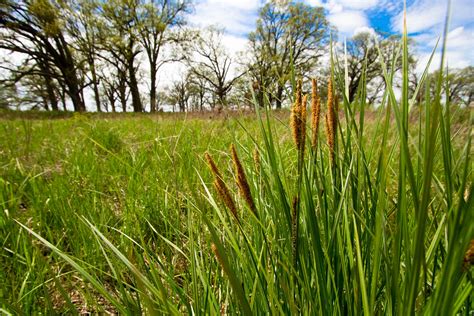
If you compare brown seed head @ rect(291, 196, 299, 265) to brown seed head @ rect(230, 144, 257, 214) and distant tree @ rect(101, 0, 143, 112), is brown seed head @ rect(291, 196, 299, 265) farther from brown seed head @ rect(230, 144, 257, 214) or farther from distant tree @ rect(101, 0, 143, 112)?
distant tree @ rect(101, 0, 143, 112)

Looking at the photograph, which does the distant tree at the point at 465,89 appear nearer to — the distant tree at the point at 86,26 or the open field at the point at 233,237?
the open field at the point at 233,237

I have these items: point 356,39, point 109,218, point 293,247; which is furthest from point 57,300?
point 356,39

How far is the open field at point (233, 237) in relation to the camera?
35cm

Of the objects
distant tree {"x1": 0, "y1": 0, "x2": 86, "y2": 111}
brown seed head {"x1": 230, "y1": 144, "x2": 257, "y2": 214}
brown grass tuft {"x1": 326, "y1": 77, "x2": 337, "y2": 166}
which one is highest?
distant tree {"x1": 0, "y1": 0, "x2": 86, "y2": 111}

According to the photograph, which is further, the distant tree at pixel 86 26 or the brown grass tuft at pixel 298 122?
the distant tree at pixel 86 26

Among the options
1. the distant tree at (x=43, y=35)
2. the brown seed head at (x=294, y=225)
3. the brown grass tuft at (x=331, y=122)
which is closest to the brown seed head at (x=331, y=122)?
the brown grass tuft at (x=331, y=122)

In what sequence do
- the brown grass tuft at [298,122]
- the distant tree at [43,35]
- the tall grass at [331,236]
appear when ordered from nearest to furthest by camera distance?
the tall grass at [331,236], the brown grass tuft at [298,122], the distant tree at [43,35]

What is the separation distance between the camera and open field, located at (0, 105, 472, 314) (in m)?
0.35

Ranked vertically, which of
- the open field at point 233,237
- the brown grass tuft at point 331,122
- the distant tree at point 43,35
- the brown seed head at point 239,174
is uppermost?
the distant tree at point 43,35

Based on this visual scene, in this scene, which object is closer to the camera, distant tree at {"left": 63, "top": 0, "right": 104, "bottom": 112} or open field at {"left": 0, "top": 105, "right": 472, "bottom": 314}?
open field at {"left": 0, "top": 105, "right": 472, "bottom": 314}

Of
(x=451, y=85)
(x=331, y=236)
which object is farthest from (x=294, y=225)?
(x=451, y=85)

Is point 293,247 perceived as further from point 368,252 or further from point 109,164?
point 109,164

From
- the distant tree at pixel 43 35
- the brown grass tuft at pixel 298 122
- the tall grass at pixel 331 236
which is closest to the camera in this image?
the tall grass at pixel 331 236

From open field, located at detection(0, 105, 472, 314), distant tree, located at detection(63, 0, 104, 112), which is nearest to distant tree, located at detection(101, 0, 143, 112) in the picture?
distant tree, located at detection(63, 0, 104, 112)
